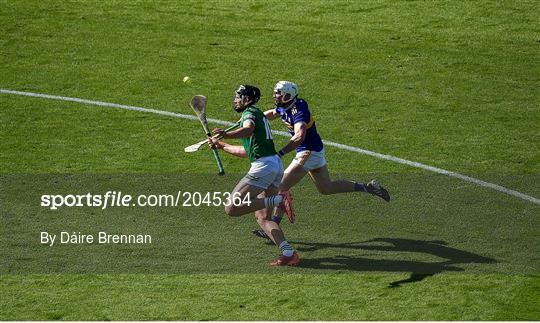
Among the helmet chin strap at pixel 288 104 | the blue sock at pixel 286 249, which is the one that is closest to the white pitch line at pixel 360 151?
the helmet chin strap at pixel 288 104

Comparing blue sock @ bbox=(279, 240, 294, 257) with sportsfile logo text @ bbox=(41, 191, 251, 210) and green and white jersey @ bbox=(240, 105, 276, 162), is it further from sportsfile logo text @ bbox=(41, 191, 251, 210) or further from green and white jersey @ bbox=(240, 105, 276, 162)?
sportsfile logo text @ bbox=(41, 191, 251, 210)

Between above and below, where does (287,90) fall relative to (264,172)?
above

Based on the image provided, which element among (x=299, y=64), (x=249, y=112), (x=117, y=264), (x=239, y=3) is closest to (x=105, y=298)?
(x=117, y=264)

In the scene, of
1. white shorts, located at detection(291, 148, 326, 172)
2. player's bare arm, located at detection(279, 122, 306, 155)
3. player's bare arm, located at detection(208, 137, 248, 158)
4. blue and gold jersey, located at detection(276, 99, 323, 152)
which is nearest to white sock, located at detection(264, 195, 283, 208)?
player's bare arm, located at detection(279, 122, 306, 155)

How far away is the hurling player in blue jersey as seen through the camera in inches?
763

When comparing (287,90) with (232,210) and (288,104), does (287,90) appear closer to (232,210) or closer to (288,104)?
(288,104)

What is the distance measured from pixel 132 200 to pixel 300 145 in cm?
333

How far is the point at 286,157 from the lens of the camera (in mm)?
23578

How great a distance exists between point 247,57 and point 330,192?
351 inches

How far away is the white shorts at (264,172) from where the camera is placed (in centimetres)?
1864

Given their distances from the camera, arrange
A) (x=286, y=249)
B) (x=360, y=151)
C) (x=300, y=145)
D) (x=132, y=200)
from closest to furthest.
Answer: (x=286, y=249) < (x=300, y=145) < (x=132, y=200) < (x=360, y=151)

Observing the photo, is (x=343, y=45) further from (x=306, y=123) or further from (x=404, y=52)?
(x=306, y=123)

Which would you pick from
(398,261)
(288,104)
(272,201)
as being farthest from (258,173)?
(398,261)

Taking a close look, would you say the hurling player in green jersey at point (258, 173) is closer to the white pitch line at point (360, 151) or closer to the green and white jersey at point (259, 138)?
the green and white jersey at point (259, 138)
